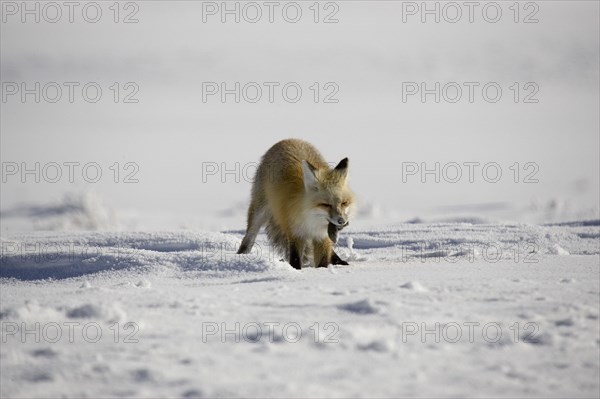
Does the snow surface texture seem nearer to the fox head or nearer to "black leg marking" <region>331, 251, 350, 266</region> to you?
the fox head

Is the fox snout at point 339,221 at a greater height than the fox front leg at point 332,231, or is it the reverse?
the fox snout at point 339,221

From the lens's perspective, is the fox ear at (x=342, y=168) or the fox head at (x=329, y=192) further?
the fox ear at (x=342, y=168)

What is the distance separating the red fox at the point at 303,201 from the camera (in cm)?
695

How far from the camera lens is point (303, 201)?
7109mm

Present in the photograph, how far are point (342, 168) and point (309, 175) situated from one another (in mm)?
381

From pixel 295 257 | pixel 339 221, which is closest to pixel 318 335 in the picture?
pixel 339 221

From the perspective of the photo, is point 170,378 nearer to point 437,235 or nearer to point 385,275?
point 385,275

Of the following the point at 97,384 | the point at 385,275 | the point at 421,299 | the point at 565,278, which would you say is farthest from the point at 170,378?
the point at 565,278

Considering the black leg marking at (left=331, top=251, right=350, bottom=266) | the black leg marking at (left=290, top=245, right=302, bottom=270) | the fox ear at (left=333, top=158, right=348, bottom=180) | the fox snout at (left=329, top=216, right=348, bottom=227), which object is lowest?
the black leg marking at (left=331, top=251, right=350, bottom=266)

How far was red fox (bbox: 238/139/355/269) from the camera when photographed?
695 cm

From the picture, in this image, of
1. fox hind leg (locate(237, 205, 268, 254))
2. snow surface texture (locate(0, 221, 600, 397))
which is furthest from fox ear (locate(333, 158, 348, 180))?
snow surface texture (locate(0, 221, 600, 397))

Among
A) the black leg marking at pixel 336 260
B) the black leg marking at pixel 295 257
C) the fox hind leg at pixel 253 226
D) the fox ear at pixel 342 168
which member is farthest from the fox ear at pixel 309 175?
the fox hind leg at pixel 253 226

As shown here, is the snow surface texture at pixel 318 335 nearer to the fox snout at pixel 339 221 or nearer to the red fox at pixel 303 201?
the fox snout at pixel 339 221

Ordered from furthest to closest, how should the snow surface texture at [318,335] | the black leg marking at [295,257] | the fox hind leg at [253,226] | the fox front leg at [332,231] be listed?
the fox hind leg at [253,226] → the black leg marking at [295,257] → the fox front leg at [332,231] → the snow surface texture at [318,335]
